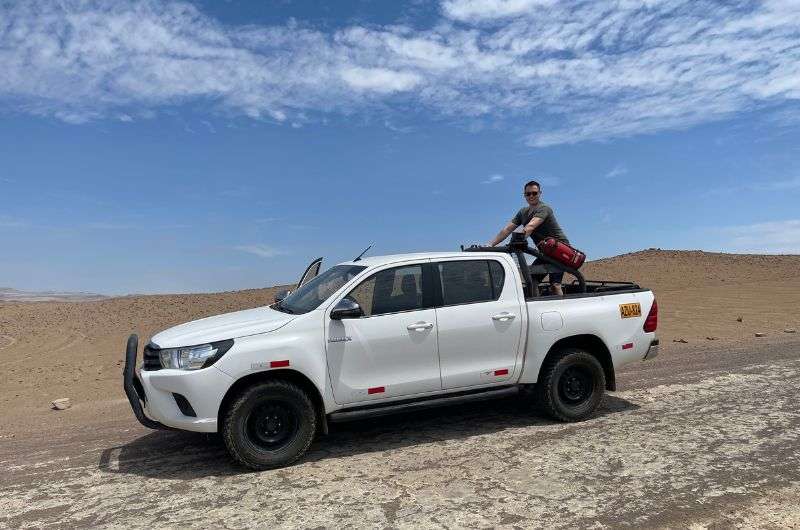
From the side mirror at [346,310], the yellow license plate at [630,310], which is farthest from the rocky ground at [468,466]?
the side mirror at [346,310]

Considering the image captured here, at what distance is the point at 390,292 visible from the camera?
575 centimetres

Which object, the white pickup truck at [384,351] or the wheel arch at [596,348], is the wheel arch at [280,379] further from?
the wheel arch at [596,348]

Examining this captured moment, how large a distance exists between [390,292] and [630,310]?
276 cm

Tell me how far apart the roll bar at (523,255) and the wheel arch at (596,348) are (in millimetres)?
613

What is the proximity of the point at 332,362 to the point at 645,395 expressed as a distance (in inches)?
165

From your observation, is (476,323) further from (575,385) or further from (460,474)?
(460,474)

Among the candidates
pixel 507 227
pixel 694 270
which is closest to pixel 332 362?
pixel 507 227

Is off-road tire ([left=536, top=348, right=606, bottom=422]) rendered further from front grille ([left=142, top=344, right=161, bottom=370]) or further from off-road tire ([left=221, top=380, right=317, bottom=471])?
front grille ([left=142, top=344, right=161, bottom=370])

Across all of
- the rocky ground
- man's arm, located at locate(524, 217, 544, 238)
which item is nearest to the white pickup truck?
the rocky ground

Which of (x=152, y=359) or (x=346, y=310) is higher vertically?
(x=346, y=310)

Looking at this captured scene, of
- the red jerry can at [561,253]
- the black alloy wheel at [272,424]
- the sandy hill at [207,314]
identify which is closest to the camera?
the black alloy wheel at [272,424]

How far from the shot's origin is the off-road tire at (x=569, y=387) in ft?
20.4

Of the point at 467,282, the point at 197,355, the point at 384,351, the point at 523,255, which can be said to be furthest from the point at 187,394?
the point at 523,255

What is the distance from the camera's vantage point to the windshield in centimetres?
575
